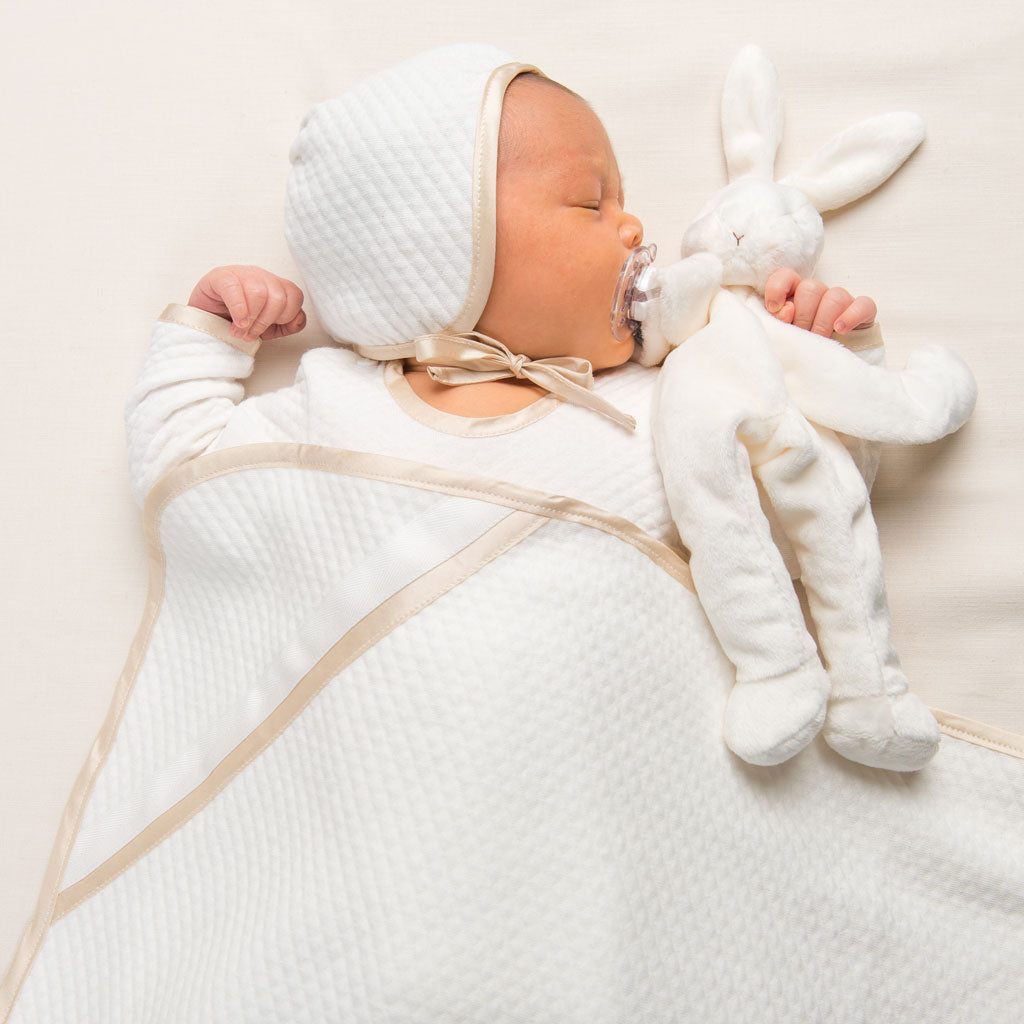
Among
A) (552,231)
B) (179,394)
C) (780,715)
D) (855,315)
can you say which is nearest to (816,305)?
(855,315)

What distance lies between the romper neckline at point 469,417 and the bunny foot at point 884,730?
430 mm

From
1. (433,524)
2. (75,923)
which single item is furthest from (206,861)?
(433,524)

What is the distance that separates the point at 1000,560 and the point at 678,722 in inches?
18.1

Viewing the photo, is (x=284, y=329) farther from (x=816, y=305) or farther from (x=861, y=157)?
(x=861, y=157)

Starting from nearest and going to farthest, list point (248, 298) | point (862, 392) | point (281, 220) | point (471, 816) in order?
point (471, 816) → point (862, 392) → point (248, 298) → point (281, 220)

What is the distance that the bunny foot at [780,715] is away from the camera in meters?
0.88

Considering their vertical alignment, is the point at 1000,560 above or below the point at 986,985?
above

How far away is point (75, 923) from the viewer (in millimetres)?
1025

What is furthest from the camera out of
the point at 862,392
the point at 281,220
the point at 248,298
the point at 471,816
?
the point at 281,220

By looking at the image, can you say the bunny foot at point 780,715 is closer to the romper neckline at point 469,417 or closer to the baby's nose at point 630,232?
the romper neckline at point 469,417

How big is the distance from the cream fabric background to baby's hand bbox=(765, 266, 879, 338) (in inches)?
5.5

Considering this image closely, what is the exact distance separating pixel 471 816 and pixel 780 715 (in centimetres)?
31

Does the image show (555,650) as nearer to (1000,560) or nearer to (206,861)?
(206,861)

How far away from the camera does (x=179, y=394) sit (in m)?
1.08
